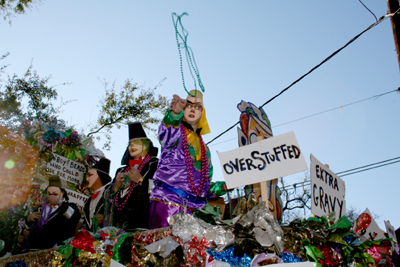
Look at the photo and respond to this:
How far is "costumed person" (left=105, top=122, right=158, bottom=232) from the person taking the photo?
389 centimetres

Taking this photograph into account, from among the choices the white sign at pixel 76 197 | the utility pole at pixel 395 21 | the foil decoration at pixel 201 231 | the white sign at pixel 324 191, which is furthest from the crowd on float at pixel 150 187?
the utility pole at pixel 395 21

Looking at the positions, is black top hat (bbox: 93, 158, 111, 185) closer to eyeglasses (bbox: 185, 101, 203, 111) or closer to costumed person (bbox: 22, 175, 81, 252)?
costumed person (bbox: 22, 175, 81, 252)

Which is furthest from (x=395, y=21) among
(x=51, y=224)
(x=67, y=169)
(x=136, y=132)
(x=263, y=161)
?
(x=51, y=224)

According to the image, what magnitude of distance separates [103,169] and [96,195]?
0.91 meters

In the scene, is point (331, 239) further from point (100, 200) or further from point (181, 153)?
point (100, 200)

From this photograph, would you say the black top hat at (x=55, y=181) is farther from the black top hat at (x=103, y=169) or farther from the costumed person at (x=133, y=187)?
the costumed person at (x=133, y=187)

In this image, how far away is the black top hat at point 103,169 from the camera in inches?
226

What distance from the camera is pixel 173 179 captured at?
329 centimetres

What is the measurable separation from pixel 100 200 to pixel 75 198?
113 cm

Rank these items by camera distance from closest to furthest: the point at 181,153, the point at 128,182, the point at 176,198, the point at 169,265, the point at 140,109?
the point at 169,265
the point at 176,198
the point at 181,153
the point at 128,182
the point at 140,109

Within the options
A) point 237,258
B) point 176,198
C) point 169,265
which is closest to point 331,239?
point 237,258

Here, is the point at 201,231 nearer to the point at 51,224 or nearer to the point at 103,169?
the point at 51,224

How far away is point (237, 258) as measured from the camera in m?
1.99

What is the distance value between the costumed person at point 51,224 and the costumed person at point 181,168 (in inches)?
78.3
